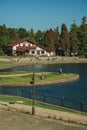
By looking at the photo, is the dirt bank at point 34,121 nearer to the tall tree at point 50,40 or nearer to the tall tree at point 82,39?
the tall tree at point 50,40

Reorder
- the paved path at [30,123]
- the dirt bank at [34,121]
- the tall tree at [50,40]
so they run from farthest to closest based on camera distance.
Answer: the tall tree at [50,40], the dirt bank at [34,121], the paved path at [30,123]

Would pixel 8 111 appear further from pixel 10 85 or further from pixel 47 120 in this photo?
pixel 10 85

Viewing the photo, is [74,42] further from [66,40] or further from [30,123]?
[30,123]

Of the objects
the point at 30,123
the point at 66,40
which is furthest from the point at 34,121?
the point at 66,40

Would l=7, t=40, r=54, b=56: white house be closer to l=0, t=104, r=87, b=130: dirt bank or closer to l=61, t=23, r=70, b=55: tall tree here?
l=61, t=23, r=70, b=55: tall tree

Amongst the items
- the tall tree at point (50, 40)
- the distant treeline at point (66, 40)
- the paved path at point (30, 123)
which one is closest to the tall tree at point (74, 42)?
the distant treeline at point (66, 40)

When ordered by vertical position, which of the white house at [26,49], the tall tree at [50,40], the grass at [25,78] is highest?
the tall tree at [50,40]

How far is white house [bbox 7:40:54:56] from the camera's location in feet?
418

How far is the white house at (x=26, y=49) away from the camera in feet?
418

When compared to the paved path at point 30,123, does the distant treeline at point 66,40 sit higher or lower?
higher

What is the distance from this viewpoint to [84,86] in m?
62.1

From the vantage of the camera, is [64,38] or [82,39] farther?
[82,39]

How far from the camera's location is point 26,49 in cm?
12706

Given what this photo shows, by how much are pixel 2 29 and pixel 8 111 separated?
97.1 m
